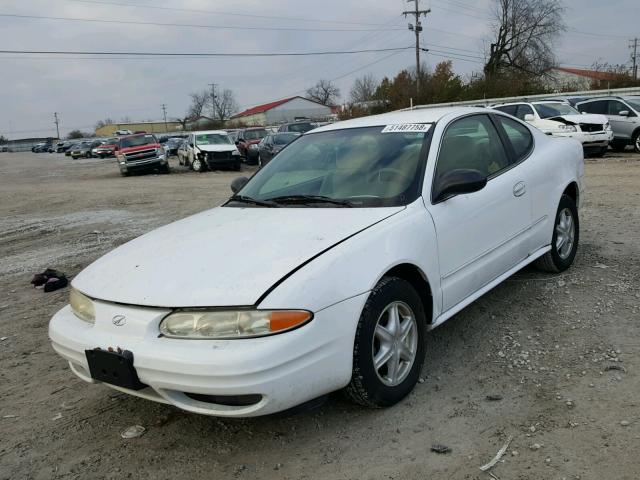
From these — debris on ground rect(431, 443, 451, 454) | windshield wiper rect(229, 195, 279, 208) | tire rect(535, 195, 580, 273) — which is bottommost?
debris on ground rect(431, 443, 451, 454)

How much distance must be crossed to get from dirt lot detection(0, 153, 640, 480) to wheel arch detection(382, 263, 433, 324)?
44 cm

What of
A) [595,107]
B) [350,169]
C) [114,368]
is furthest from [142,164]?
[114,368]

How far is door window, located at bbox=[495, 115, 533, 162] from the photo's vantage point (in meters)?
4.50

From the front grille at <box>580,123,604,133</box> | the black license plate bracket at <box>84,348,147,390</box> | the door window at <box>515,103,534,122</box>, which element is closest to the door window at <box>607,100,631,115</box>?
the front grille at <box>580,123,604,133</box>

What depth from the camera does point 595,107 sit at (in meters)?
17.3

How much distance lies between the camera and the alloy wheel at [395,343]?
9.71 feet

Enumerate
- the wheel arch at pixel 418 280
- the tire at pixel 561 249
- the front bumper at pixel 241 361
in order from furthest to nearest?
the tire at pixel 561 249
the wheel arch at pixel 418 280
the front bumper at pixel 241 361

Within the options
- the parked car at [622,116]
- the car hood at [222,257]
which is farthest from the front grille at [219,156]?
the car hood at [222,257]

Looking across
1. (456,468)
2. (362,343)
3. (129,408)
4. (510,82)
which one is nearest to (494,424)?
(456,468)

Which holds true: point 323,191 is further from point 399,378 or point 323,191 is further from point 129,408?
point 129,408

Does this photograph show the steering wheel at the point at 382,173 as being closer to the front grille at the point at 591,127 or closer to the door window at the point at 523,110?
the front grille at the point at 591,127

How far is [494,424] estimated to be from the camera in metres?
2.84

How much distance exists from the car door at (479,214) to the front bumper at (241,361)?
3.05 ft

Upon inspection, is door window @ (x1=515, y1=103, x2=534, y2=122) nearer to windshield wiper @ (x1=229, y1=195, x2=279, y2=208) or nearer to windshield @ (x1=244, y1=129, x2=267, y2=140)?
windshield @ (x1=244, y1=129, x2=267, y2=140)
